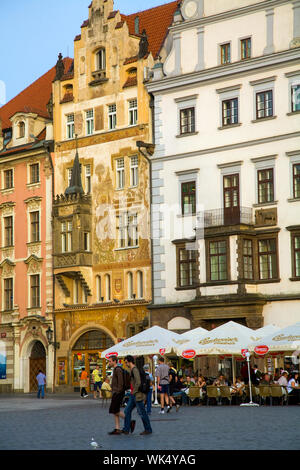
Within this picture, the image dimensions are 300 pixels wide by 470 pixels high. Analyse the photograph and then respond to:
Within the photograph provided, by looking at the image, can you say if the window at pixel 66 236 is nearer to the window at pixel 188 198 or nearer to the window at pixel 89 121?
the window at pixel 89 121

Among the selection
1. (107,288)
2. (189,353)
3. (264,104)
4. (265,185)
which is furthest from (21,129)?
(189,353)

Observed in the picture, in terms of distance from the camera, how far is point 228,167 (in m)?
44.5

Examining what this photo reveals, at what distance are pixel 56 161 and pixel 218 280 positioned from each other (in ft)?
46.6

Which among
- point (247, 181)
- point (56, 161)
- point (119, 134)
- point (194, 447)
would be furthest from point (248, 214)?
point (194, 447)

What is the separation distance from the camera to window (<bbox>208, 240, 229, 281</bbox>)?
142ft

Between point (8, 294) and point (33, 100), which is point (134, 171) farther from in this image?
point (33, 100)

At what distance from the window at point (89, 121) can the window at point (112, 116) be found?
4.18ft

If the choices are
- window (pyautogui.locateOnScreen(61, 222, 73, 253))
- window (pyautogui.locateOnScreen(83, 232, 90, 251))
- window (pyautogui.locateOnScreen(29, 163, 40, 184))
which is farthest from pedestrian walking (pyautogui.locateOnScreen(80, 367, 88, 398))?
window (pyautogui.locateOnScreen(29, 163, 40, 184))

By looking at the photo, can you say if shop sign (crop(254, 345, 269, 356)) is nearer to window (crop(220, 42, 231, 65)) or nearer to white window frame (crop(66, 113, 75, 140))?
window (crop(220, 42, 231, 65))

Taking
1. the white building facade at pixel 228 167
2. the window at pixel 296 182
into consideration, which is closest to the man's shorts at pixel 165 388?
the white building facade at pixel 228 167

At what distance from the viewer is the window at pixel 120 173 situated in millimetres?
49531

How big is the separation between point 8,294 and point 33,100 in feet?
41.9

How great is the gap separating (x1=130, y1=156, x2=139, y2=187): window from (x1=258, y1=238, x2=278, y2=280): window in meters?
8.82

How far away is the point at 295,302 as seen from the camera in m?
41.4
